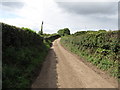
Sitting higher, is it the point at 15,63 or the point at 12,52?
the point at 12,52

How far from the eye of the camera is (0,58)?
19.4 feet

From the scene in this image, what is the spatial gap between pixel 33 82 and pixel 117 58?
6.25 m

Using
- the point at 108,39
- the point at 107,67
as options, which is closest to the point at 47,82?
the point at 107,67

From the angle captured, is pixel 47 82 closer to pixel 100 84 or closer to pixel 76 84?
pixel 76 84

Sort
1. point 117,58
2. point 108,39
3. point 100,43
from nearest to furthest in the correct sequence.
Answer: point 117,58 < point 108,39 < point 100,43

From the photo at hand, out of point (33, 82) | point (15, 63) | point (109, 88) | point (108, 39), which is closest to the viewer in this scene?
point (109, 88)

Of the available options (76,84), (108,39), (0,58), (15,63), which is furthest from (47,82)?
(108,39)

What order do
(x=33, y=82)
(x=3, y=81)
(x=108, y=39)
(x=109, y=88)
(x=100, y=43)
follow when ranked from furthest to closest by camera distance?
(x=100, y=43) < (x=108, y=39) < (x=33, y=82) < (x=109, y=88) < (x=3, y=81)

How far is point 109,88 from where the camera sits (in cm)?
579

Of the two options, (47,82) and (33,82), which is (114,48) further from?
(33,82)

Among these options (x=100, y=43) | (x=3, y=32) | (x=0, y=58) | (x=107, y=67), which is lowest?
(x=107, y=67)

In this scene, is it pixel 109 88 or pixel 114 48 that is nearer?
pixel 109 88

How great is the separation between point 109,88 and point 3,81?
18.3 feet

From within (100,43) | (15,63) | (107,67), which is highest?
(100,43)
